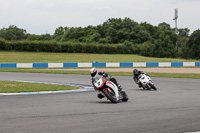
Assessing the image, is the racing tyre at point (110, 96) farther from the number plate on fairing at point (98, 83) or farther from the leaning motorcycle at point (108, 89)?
the number plate on fairing at point (98, 83)

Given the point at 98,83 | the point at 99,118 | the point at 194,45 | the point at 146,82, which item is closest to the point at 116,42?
the point at 194,45

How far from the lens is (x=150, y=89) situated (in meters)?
14.5

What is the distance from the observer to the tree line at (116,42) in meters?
57.9

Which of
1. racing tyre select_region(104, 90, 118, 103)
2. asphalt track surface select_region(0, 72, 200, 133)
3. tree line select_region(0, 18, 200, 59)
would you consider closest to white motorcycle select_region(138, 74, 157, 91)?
racing tyre select_region(104, 90, 118, 103)

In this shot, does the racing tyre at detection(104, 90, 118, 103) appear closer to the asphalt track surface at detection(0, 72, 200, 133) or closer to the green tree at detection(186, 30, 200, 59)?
the asphalt track surface at detection(0, 72, 200, 133)

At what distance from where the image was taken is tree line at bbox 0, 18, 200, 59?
57906 mm

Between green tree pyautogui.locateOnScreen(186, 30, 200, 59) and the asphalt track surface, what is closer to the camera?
the asphalt track surface

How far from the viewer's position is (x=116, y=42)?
8769 centimetres

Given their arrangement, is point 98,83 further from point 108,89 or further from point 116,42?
point 116,42

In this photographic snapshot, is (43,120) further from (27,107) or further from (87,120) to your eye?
(27,107)

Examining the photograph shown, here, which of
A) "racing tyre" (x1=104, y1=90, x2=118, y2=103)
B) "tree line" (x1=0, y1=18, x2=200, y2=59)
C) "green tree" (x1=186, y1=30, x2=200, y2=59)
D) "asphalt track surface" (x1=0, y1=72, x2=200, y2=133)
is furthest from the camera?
"green tree" (x1=186, y1=30, x2=200, y2=59)

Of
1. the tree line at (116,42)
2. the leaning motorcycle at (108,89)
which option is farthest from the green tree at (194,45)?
the leaning motorcycle at (108,89)

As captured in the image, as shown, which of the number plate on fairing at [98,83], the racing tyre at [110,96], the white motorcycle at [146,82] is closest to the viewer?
the racing tyre at [110,96]

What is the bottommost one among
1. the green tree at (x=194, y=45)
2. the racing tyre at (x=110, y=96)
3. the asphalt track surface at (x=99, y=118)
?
the asphalt track surface at (x=99, y=118)
